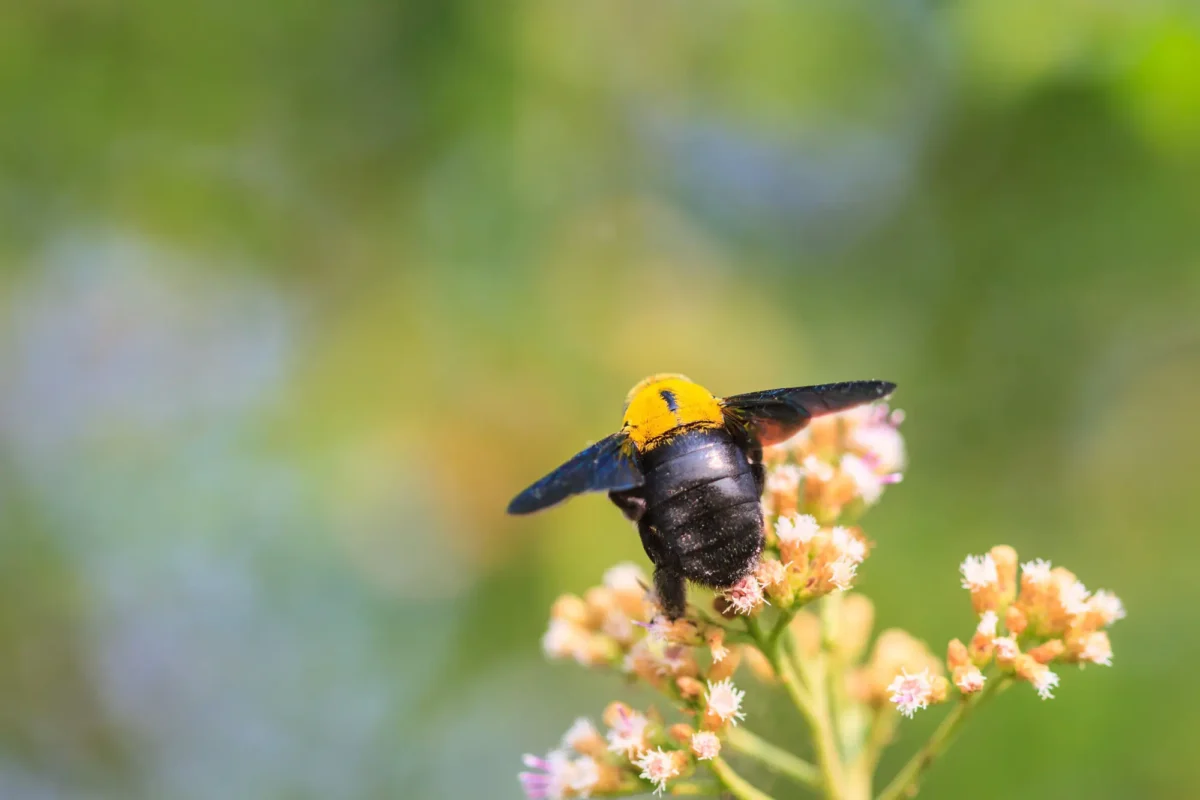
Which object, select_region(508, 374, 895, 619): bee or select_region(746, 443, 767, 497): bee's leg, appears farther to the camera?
select_region(746, 443, 767, 497): bee's leg

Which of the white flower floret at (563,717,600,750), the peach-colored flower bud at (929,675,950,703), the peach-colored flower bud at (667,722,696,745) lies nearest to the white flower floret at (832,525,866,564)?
the peach-colored flower bud at (929,675,950,703)

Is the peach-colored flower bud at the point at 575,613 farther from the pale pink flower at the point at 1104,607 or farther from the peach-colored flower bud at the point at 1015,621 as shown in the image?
the pale pink flower at the point at 1104,607

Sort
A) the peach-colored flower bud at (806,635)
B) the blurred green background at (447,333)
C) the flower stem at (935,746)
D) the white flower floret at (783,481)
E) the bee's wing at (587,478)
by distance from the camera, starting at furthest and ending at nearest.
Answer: the blurred green background at (447,333)
the peach-colored flower bud at (806,635)
the white flower floret at (783,481)
the flower stem at (935,746)
the bee's wing at (587,478)

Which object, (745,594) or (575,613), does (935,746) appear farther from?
(575,613)

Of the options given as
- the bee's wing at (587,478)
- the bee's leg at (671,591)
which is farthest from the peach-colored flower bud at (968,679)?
the bee's wing at (587,478)

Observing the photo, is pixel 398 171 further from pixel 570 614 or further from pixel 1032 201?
pixel 570 614

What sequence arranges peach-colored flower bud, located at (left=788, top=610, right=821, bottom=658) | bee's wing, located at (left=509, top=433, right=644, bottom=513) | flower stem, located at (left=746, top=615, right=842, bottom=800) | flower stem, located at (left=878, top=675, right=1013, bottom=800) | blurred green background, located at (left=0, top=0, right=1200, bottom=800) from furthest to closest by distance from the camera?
blurred green background, located at (left=0, top=0, right=1200, bottom=800), peach-colored flower bud, located at (left=788, top=610, right=821, bottom=658), flower stem, located at (left=746, top=615, right=842, bottom=800), flower stem, located at (left=878, top=675, right=1013, bottom=800), bee's wing, located at (left=509, top=433, right=644, bottom=513)

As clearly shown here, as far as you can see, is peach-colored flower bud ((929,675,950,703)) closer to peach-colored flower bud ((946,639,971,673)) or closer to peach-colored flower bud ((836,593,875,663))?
peach-colored flower bud ((946,639,971,673))
